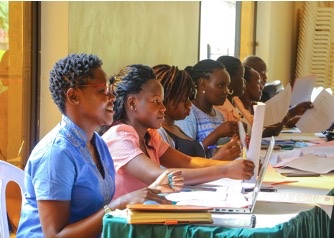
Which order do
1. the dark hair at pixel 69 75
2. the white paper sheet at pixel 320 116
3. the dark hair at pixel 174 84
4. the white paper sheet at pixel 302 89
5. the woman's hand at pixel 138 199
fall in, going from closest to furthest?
the woman's hand at pixel 138 199 → the dark hair at pixel 69 75 → the dark hair at pixel 174 84 → the white paper sheet at pixel 320 116 → the white paper sheet at pixel 302 89

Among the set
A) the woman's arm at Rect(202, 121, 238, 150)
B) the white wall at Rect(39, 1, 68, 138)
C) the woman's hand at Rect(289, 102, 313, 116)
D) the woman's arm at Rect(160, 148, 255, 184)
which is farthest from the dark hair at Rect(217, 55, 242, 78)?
the woman's arm at Rect(160, 148, 255, 184)

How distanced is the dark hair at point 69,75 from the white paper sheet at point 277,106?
7.88ft

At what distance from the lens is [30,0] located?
152 inches

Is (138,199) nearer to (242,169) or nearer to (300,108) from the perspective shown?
(242,169)

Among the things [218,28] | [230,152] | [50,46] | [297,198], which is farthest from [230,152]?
[218,28]

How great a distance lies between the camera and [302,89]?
5.16m

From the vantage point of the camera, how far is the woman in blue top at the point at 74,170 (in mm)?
2082

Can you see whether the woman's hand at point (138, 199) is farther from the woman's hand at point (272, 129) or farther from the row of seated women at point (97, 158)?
the woman's hand at point (272, 129)

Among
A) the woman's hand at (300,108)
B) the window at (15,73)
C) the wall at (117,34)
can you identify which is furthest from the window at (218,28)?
the window at (15,73)

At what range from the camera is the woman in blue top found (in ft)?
6.83

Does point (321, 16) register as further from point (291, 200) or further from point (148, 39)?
point (291, 200)

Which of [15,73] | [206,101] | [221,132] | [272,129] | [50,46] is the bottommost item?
[272,129]

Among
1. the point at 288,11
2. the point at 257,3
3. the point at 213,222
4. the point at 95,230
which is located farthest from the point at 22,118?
the point at 288,11

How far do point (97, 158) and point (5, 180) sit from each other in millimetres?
403
